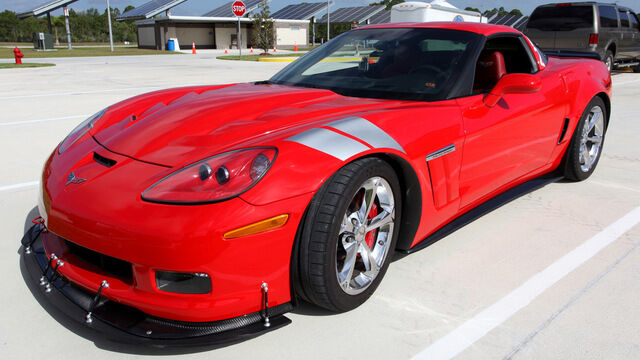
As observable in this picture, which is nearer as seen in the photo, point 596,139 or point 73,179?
point 73,179

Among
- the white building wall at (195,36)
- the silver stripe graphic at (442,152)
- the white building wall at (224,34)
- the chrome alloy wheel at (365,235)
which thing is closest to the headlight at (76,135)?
the chrome alloy wheel at (365,235)

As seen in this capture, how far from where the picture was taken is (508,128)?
10.1 feet

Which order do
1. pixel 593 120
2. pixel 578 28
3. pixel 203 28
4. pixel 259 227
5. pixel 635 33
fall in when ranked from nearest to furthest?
pixel 259 227
pixel 593 120
pixel 578 28
pixel 635 33
pixel 203 28

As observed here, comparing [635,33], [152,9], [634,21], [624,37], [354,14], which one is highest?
[354,14]

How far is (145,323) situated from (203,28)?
40102mm

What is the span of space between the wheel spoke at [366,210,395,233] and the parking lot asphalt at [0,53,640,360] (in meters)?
0.37

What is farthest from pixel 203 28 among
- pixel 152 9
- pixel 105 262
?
pixel 105 262

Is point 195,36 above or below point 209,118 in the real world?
above

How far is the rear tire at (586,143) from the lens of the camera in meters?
4.04

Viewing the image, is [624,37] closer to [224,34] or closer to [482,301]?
[482,301]

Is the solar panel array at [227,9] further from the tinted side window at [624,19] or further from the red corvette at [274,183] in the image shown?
the red corvette at [274,183]

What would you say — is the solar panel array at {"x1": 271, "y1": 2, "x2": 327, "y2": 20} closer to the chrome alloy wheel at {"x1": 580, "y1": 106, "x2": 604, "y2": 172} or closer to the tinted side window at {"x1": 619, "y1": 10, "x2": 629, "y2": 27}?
the tinted side window at {"x1": 619, "y1": 10, "x2": 629, "y2": 27}

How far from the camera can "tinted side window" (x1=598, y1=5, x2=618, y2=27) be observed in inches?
494

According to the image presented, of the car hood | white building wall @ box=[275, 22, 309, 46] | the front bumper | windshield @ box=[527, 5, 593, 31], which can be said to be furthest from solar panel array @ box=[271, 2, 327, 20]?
the front bumper
